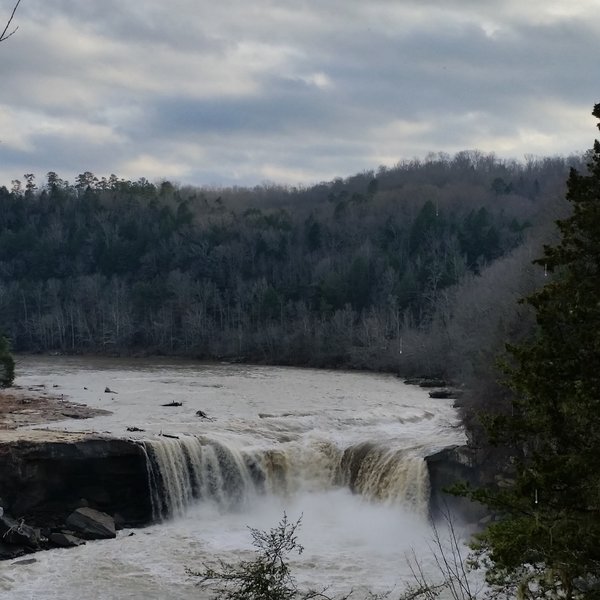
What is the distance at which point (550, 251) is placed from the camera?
6859 millimetres

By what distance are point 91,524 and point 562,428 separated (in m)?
16.0

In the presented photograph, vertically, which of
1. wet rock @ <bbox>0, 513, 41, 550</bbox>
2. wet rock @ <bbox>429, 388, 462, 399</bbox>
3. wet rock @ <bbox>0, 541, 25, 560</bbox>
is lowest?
wet rock @ <bbox>0, 541, 25, 560</bbox>

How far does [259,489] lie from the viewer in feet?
77.7

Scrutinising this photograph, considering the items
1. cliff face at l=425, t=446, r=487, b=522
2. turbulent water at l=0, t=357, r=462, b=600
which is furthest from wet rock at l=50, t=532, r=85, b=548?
cliff face at l=425, t=446, r=487, b=522

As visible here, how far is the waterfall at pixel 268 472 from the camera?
868 inches

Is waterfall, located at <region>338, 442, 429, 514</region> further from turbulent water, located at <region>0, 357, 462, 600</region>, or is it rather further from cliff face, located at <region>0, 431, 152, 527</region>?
cliff face, located at <region>0, 431, 152, 527</region>

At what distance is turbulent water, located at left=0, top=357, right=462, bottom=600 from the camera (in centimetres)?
1675

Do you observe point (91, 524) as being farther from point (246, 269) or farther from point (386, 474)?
point (246, 269)

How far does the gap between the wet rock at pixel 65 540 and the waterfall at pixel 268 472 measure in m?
3.20

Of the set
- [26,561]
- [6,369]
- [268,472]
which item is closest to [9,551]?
[26,561]

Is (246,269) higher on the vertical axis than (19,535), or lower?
higher

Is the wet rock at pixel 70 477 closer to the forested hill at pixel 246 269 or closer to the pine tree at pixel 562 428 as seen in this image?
the pine tree at pixel 562 428

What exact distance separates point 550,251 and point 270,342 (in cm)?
6457

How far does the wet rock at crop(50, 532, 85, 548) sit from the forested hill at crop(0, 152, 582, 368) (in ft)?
140
